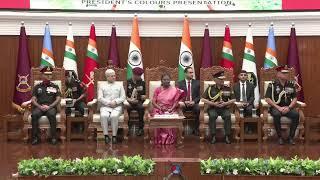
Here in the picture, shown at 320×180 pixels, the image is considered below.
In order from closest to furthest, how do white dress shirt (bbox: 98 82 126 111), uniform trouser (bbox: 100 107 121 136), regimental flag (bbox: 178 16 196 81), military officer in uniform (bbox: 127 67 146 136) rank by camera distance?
uniform trouser (bbox: 100 107 121 136) < white dress shirt (bbox: 98 82 126 111) < military officer in uniform (bbox: 127 67 146 136) < regimental flag (bbox: 178 16 196 81)

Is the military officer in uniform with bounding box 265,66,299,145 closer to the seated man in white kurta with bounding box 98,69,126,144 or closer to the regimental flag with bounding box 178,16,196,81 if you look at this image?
the regimental flag with bounding box 178,16,196,81

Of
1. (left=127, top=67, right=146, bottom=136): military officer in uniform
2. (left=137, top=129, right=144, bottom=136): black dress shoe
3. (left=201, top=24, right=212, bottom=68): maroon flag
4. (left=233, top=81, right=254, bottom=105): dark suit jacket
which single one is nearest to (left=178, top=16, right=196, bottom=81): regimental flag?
(left=201, top=24, right=212, bottom=68): maroon flag

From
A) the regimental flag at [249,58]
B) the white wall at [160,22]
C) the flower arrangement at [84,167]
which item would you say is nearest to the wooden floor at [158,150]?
the flower arrangement at [84,167]

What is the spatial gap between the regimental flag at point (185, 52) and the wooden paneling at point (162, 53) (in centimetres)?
38

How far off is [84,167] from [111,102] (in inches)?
107

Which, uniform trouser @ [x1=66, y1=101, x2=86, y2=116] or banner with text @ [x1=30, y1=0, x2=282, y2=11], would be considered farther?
banner with text @ [x1=30, y1=0, x2=282, y2=11]

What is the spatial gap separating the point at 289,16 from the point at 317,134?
7.77ft

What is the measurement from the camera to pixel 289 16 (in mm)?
10273

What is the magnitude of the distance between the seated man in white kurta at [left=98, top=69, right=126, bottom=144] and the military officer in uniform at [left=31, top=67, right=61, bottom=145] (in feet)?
2.23

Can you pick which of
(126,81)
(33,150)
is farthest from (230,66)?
(33,150)

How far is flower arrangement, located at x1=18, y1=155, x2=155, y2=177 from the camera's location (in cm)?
600

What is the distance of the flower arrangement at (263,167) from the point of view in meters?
6.03

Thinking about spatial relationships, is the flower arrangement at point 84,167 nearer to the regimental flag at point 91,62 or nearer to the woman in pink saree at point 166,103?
the woman in pink saree at point 166,103

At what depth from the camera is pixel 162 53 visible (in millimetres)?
10570
